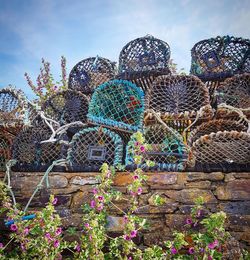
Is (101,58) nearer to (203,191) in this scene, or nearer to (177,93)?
(177,93)

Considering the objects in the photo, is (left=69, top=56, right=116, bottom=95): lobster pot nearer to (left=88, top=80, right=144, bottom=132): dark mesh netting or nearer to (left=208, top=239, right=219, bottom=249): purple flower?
(left=88, top=80, right=144, bottom=132): dark mesh netting

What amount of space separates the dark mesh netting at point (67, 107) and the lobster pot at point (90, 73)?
0.35 m

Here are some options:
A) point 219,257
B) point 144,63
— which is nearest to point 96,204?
point 219,257

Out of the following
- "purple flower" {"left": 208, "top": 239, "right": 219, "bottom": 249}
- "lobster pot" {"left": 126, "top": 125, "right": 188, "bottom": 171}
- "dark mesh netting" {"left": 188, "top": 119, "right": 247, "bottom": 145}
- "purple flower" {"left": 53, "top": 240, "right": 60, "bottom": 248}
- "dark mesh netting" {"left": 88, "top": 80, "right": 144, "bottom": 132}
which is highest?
"dark mesh netting" {"left": 88, "top": 80, "right": 144, "bottom": 132}

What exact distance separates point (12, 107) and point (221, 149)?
9.13 ft

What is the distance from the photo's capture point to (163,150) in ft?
7.63

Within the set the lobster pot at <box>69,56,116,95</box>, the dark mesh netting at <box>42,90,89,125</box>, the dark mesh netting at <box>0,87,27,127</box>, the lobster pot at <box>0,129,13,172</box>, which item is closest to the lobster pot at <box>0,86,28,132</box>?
the dark mesh netting at <box>0,87,27,127</box>

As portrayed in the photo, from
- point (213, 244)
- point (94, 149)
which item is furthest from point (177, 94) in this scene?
point (213, 244)

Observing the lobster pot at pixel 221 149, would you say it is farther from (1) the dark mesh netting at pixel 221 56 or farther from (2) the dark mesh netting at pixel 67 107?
(2) the dark mesh netting at pixel 67 107

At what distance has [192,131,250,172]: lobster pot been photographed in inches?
81.0

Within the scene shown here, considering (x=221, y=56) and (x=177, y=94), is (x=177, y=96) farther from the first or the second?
(x=221, y=56)

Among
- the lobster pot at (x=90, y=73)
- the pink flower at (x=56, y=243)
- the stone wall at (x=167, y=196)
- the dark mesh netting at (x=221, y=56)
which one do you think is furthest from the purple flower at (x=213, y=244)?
the lobster pot at (x=90, y=73)

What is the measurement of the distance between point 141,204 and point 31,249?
0.98 meters

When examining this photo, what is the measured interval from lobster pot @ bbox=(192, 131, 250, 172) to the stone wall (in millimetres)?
172
